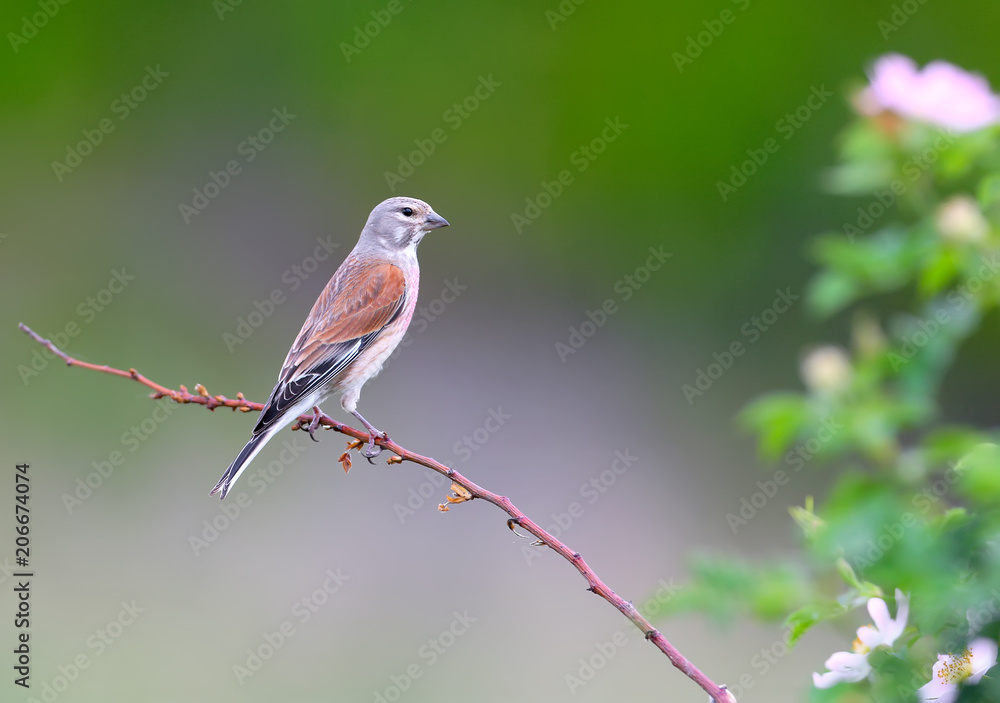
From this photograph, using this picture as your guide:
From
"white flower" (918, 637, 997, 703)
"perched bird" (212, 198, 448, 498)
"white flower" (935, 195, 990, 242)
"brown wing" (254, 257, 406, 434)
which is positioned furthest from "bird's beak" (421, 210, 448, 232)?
"white flower" (918, 637, 997, 703)

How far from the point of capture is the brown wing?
9.06 feet

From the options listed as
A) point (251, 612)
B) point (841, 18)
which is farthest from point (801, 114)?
point (251, 612)

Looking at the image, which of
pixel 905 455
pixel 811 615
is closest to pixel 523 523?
pixel 811 615

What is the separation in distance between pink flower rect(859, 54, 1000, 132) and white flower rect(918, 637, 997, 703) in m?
0.98

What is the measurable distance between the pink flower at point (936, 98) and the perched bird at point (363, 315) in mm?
1209

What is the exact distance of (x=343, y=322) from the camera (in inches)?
119

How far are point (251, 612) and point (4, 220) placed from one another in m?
3.66

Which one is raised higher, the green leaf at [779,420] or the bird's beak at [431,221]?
the green leaf at [779,420]

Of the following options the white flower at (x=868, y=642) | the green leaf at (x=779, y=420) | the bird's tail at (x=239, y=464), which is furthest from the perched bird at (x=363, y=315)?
the white flower at (x=868, y=642)

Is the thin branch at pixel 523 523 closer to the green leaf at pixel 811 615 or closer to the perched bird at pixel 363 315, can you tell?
the green leaf at pixel 811 615

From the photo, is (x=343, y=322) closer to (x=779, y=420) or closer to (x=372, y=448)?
(x=372, y=448)

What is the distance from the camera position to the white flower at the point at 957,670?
46.2 inches

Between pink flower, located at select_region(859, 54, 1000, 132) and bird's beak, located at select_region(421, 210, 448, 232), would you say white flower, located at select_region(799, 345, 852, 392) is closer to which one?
pink flower, located at select_region(859, 54, 1000, 132)

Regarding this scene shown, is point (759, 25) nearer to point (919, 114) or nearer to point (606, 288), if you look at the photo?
point (606, 288)
